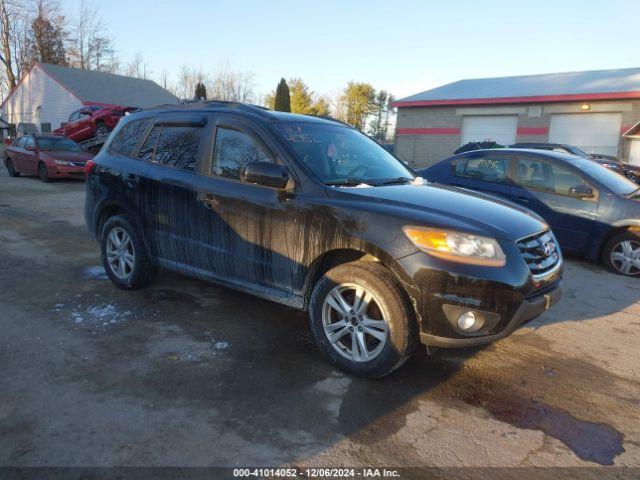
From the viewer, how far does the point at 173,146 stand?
4512mm

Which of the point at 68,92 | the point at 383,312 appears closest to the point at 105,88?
the point at 68,92

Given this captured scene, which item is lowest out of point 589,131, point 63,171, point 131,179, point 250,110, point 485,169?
point 63,171

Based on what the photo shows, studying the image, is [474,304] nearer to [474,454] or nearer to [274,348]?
[474,454]

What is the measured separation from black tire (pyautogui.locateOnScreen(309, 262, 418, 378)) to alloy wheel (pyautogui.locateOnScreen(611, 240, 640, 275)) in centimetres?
466

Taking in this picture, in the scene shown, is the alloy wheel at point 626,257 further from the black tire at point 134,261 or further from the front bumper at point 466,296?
the black tire at point 134,261

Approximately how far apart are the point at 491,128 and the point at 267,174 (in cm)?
2492

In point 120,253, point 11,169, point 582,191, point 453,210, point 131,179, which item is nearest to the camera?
point 453,210

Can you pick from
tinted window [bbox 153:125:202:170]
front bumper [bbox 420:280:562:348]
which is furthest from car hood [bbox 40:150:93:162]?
front bumper [bbox 420:280:562:348]

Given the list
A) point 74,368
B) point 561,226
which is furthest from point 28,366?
point 561,226

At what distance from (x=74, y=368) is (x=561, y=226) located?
249 inches

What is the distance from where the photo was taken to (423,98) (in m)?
28.7

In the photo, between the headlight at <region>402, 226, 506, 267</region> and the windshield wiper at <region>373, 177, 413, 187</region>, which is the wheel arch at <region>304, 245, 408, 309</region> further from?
the windshield wiper at <region>373, 177, 413, 187</region>

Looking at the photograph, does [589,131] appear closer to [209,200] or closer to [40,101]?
[209,200]

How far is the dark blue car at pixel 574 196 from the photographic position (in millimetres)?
6367
